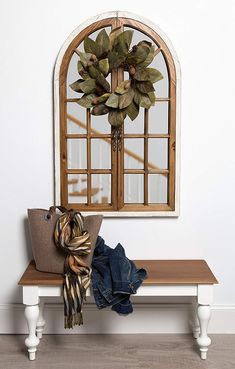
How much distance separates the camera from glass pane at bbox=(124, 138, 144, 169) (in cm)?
321

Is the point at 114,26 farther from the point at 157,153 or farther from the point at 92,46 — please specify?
the point at 157,153

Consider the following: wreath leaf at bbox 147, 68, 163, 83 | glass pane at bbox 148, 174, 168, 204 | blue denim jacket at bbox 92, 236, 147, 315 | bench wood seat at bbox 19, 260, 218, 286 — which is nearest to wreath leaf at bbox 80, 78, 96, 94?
wreath leaf at bbox 147, 68, 163, 83

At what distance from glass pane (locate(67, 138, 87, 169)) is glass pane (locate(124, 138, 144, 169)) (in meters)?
0.26

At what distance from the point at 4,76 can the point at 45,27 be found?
0.39 meters

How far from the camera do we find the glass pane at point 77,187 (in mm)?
3238

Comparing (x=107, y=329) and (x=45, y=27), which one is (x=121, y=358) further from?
(x=45, y=27)

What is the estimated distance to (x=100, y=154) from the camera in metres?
3.22

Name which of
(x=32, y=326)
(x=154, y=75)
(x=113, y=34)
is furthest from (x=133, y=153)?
(x=32, y=326)

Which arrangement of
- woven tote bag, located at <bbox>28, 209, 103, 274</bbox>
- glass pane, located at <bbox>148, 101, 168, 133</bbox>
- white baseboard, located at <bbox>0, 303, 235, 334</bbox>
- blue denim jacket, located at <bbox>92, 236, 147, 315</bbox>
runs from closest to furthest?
blue denim jacket, located at <bbox>92, 236, 147, 315</bbox> < woven tote bag, located at <bbox>28, 209, 103, 274</bbox> < glass pane, located at <bbox>148, 101, 168, 133</bbox> < white baseboard, located at <bbox>0, 303, 235, 334</bbox>

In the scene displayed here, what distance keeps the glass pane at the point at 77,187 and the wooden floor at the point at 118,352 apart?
34.7 inches

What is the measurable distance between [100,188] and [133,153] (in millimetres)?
301

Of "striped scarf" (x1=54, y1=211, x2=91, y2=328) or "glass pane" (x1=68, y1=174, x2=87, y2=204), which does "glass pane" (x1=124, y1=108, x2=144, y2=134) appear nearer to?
"glass pane" (x1=68, y1=174, x2=87, y2=204)

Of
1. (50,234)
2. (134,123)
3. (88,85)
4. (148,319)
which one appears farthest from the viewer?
(148,319)

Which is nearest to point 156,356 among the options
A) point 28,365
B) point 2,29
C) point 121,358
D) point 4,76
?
point 121,358
